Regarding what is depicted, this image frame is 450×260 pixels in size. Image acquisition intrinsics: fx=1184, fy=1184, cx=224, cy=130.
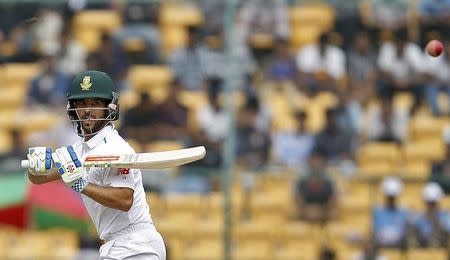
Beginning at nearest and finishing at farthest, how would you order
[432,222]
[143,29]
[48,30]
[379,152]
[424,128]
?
1. [432,222]
2. [379,152]
3. [424,128]
4. [143,29]
5. [48,30]

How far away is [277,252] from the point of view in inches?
456

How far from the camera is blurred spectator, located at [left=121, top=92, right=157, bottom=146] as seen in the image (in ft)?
39.6

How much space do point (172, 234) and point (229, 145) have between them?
3.57 feet

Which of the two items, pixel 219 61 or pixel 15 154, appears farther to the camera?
pixel 219 61

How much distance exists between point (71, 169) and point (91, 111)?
38 centimetres

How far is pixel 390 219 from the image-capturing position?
37.1ft

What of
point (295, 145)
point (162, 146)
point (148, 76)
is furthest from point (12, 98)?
point (295, 145)

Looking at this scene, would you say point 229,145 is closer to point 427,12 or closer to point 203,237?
point 203,237

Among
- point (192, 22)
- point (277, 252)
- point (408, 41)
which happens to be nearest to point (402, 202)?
point (277, 252)

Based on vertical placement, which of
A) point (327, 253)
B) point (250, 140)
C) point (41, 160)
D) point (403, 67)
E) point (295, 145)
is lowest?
point (327, 253)

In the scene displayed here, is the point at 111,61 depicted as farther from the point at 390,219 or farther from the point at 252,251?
the point at 390,219

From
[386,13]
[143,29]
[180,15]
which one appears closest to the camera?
[386,13]

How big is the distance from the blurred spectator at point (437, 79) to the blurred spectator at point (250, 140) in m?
1.87

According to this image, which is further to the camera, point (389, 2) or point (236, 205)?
point (389, 2)
